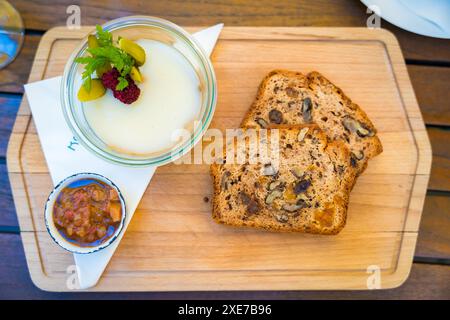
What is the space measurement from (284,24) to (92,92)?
2.17ft

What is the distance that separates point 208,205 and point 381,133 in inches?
23.5

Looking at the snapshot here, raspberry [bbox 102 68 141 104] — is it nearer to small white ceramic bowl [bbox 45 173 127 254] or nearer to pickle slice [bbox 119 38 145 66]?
pickle slice [bbox 119 38 145 66]

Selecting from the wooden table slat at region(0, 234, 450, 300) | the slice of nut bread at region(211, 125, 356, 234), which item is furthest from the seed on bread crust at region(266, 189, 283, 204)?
the wooden table slat at region(0, 234, 450, 300)

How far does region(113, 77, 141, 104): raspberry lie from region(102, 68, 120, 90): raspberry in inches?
0.8

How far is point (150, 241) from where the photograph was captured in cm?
137

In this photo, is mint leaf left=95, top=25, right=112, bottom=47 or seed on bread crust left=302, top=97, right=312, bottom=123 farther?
seed on bread crust left=302, top=97, right=312, bottom=123

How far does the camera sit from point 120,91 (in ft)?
3.98

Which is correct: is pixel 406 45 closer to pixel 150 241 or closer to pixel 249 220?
pixel 249 220

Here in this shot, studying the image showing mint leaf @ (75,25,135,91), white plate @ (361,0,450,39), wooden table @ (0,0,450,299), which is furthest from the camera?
wooden table @ (0,0,450,299)

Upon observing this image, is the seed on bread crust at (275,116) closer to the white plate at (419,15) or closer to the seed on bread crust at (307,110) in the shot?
the seed on bread crust at (307,110)

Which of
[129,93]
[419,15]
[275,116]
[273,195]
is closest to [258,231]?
[273,195]

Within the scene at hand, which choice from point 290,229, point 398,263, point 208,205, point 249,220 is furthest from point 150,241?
point 398,263

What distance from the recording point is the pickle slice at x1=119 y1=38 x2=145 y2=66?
4.00 feet

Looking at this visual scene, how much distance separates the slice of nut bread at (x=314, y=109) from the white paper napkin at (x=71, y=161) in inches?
15.7
